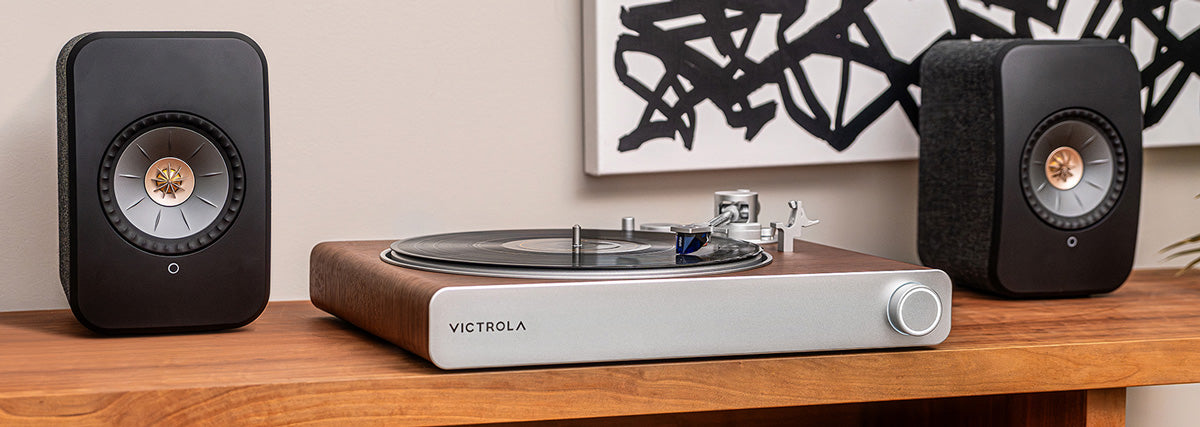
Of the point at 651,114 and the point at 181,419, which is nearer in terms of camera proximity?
the point at 181,419

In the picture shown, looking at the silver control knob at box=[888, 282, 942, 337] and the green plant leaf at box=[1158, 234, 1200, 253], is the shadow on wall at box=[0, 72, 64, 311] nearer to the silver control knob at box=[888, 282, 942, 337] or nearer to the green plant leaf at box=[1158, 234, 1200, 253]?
the silver control knob at box=[888, 282, 942, 337]

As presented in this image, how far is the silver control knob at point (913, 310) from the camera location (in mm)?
786

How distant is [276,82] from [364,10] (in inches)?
4.4

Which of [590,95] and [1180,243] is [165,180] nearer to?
[590,95]

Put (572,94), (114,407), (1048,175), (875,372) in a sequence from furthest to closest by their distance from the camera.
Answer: (572,94), (1048,175), (875,372), (114,407)

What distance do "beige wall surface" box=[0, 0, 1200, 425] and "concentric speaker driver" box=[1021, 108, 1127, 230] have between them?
0.93ft

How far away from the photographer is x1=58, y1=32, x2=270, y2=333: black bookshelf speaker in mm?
827

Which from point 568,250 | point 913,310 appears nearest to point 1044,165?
point 913,310

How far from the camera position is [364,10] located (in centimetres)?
111

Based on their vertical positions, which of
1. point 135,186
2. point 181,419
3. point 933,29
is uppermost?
point 933,29

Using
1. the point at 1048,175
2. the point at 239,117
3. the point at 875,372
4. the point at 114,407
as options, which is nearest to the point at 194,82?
the point at 239,117

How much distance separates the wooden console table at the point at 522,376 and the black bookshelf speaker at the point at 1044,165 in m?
0.08

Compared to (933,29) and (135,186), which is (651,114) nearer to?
(933,29)

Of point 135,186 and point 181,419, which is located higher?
point 135,186
